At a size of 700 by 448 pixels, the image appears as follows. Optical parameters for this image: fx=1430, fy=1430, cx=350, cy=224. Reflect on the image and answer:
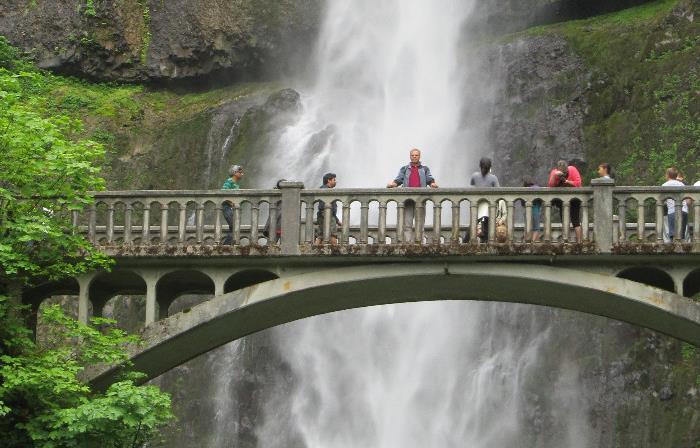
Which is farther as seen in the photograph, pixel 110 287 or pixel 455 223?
pixel 110 287

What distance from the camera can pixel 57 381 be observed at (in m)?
23.5

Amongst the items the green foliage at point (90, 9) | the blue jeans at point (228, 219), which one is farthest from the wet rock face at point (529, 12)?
the blue jeans at point (228, 219)

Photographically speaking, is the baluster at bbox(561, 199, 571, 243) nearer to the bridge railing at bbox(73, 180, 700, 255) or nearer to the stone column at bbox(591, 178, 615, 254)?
the bridge railing at bbox(73, 180, 700, 255)

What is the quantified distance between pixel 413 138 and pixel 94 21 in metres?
12.1

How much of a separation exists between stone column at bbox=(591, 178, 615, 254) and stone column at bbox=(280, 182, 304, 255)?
16.8 feet

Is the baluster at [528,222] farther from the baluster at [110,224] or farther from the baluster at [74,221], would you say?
the baluster at [74,221]

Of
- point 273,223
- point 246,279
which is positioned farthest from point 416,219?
point 246,279

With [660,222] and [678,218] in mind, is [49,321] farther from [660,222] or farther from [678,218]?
[678,218]

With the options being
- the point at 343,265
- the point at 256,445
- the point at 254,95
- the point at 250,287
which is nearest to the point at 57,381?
the point at 250,287

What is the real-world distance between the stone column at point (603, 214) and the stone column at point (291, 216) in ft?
16.8

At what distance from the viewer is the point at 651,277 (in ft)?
85.3

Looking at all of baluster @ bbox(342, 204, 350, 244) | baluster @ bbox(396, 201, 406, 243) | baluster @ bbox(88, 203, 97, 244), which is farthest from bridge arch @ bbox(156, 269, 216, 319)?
baluster @ bbox(396, 201, 406, 243)

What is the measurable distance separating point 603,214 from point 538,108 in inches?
713

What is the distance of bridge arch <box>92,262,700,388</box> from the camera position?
952 inches
